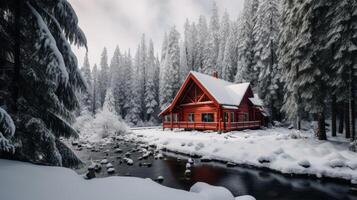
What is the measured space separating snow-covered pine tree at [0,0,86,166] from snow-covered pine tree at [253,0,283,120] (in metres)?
28.3

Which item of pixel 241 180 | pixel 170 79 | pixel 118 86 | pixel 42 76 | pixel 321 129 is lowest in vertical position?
pixel 241 180

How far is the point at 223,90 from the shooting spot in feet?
86.6

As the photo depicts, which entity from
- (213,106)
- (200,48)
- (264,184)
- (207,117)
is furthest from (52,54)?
(200,48)

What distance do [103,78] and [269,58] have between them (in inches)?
1675

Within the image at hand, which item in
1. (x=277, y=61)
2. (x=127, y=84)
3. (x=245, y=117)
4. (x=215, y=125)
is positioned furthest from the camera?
(x=127, y=84)

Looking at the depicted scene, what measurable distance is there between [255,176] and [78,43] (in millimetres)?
10554

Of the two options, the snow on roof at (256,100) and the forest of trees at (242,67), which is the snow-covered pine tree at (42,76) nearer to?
the forest of trees at (242,67)

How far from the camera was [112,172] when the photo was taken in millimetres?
11930

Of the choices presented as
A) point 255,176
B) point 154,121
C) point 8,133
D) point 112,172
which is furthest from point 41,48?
point 154,121

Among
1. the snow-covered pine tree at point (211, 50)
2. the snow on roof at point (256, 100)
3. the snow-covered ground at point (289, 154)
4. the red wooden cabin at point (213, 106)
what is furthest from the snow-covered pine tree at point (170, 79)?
the snow-covered ground at point (289, 154)

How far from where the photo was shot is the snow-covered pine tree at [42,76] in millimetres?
5691

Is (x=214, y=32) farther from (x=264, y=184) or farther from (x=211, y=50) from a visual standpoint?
(x=264, y=184)

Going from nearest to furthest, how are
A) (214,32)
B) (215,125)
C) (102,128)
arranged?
1. (215,125)
2. (102,128)
3. (214,32)

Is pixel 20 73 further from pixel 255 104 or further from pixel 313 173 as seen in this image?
pixel 255 104
